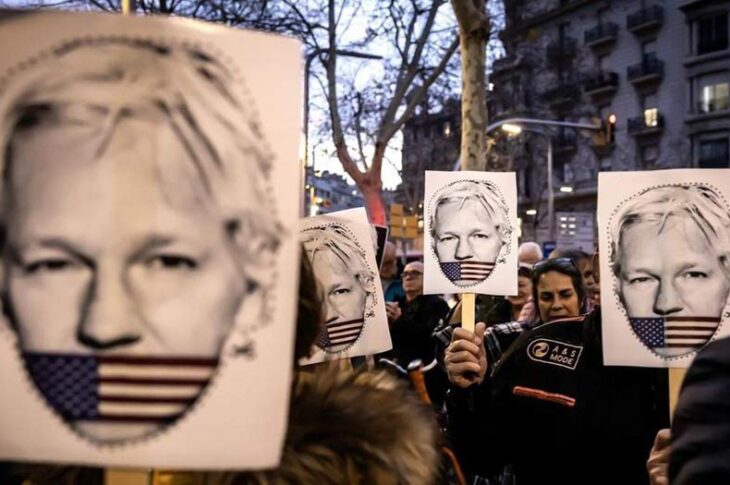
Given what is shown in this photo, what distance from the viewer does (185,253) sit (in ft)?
3.68

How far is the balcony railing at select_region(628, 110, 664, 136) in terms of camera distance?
4263 centimetres

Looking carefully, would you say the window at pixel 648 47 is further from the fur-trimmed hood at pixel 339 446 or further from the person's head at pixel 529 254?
the fur-trimmed hood at pixel 339 446

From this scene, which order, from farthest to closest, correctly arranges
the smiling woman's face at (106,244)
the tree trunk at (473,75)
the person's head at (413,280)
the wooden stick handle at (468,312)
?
the tree trunk at (473,75) < the person's head at (413,280) < the wooden stick handle at (468,312) < the smiling woman's face at (106,244)

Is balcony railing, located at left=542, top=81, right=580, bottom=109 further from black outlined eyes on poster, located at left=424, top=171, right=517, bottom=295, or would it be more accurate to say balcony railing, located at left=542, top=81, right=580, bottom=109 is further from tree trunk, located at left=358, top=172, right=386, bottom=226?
black outlined eyes on poster, located at left=424, top=171, right=517, bottom=295

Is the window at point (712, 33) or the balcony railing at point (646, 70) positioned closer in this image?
the window at point (712, 33)

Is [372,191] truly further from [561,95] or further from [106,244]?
[561,95]

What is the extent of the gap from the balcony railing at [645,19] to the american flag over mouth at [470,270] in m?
44.2

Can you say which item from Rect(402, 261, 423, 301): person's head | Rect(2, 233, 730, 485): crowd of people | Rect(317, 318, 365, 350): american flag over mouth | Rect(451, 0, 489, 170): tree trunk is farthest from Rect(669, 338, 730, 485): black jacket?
Rect(451, 0, 489, 170): tree trunk

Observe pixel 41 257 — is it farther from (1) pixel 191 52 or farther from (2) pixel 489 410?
(2) pixel 489 410

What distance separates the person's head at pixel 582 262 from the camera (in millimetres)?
4913

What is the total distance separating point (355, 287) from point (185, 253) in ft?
6.61

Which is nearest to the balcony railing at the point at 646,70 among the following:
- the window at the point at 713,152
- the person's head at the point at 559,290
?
the window at the point at 713,152

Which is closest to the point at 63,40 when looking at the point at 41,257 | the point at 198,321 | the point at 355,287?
the point at 41,257

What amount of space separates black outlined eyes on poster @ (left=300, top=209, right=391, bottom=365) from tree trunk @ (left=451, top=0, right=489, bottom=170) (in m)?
4.26
